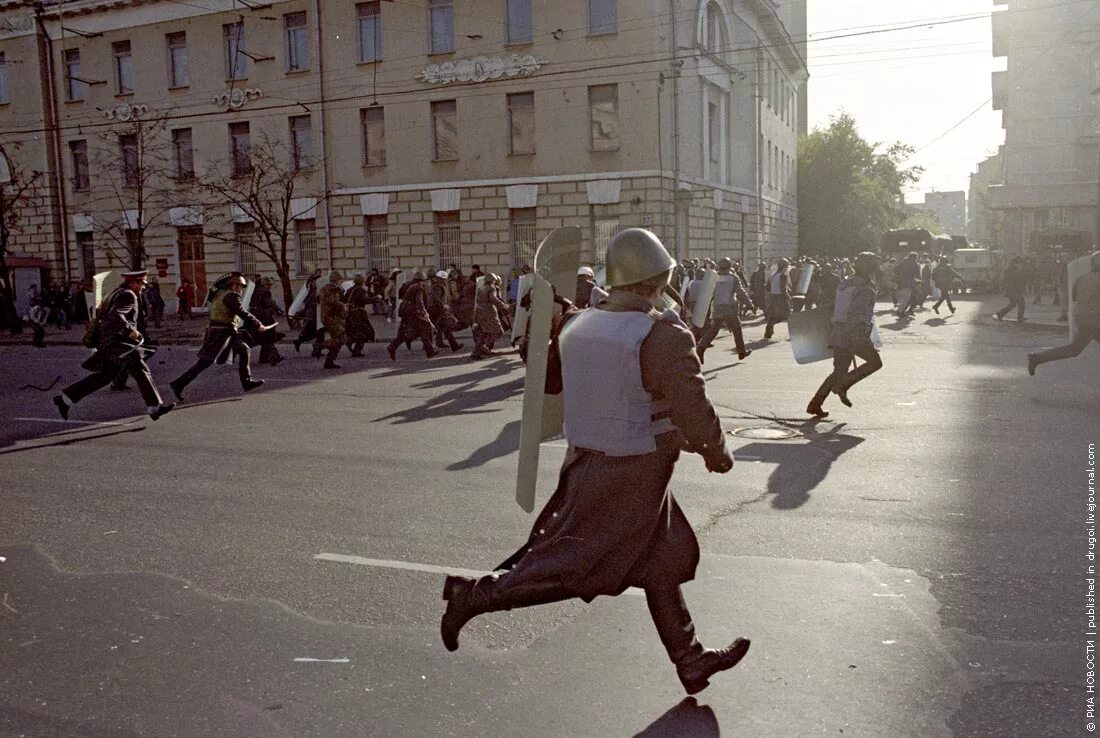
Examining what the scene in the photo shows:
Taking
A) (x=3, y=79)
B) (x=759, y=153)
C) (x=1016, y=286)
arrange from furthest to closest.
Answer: (x=759, y=153) → (x=3, y=79) → (x=1016, y=286)

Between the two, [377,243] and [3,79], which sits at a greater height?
[3,79]

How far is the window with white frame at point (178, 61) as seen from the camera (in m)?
34.9

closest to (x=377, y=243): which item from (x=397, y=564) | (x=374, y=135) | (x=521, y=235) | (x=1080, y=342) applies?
(x=374, y=135)

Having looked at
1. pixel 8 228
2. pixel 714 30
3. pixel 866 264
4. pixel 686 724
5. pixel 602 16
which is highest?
pixel 714 30

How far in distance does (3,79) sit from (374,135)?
17.2 metres

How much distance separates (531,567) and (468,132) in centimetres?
2826

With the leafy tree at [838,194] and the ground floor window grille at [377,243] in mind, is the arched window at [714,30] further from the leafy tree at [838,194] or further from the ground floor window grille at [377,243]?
the leafy tree at [838,194]

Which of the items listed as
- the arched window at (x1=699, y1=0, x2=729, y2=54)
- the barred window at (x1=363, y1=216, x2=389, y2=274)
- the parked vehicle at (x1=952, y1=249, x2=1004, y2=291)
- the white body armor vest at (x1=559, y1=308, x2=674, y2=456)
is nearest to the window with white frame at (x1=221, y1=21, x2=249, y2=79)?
the barred window at (x1=363, y1=216, x2=389, y2=274)

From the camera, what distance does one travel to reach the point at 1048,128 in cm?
5331

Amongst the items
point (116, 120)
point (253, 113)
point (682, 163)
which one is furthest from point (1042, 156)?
point (116, 120)

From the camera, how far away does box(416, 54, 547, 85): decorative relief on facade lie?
2972 cm

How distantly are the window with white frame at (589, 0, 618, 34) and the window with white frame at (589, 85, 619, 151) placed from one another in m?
1.61

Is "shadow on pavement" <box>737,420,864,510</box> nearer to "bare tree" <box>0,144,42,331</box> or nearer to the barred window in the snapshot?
the barred window

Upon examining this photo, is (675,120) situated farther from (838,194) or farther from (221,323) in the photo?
(838,194)
